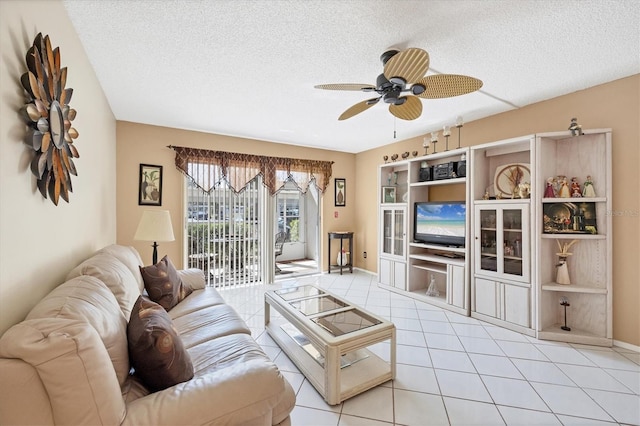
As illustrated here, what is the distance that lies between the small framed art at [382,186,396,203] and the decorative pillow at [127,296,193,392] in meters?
3.83

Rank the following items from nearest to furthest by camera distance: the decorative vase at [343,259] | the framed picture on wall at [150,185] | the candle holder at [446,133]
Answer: the candle holder at [446,133], the framed picture on wall at [150,185], the decorative vase at [343,259]

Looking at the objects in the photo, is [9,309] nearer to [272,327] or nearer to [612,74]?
[272,327]

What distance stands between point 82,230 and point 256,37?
1.94 meters

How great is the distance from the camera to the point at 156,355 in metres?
1.18

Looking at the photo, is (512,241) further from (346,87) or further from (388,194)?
(346,87)

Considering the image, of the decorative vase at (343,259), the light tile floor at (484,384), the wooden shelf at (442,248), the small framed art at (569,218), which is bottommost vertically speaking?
the light tile floor at (484,384)

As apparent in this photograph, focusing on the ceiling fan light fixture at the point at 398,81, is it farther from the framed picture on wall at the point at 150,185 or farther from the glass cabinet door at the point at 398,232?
the framed picture on wall at the point at 150,185

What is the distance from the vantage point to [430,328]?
2.98 meters

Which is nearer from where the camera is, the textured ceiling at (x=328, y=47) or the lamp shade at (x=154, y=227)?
the textured ceiling at (x=328, y=47)

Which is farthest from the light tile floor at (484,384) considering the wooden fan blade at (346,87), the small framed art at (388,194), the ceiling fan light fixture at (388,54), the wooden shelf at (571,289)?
the ceiling fan light fixture at (388,54)

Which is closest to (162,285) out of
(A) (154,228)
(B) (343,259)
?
(A) (154,228)

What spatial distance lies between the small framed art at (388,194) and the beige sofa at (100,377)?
11.2 ft

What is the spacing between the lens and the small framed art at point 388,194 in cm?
453

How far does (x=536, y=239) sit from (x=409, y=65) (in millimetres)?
2276
